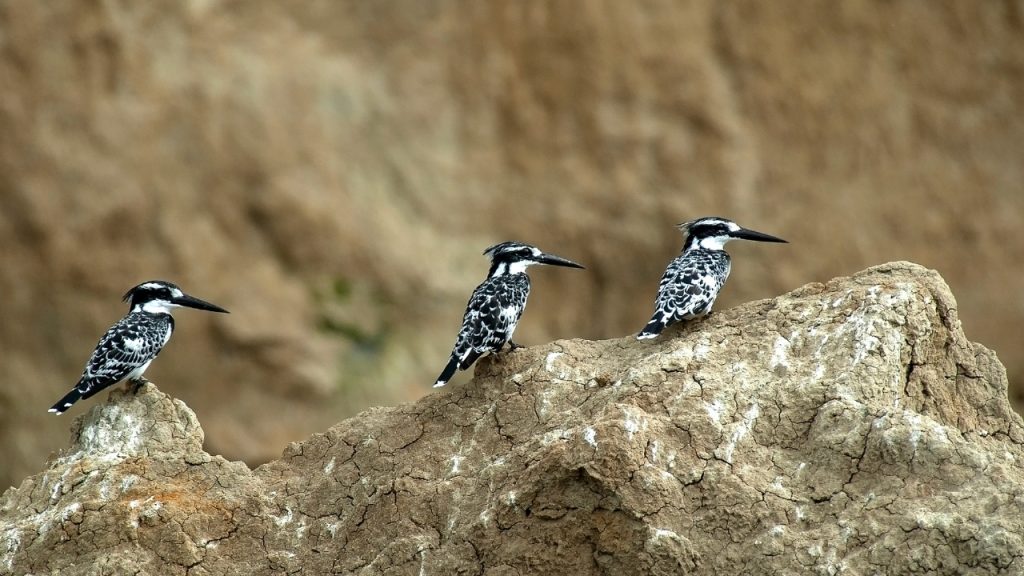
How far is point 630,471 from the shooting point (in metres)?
8.57

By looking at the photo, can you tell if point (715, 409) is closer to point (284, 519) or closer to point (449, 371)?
point (449, 371)

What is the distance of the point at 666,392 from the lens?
9250 mm

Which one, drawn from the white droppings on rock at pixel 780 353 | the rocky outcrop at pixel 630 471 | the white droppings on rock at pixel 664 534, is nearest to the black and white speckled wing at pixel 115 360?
the rocky outcrop at pixel 630 471

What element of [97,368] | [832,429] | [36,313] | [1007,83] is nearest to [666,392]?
[832,429]

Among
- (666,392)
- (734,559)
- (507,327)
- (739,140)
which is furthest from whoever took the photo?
(739,140)

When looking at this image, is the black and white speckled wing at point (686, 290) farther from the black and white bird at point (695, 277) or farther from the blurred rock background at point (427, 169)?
the blurred rock background at point (427, 169)

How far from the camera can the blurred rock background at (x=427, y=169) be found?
18188 mm

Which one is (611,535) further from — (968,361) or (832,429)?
(968,361)

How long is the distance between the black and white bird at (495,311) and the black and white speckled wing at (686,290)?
0.85 meters

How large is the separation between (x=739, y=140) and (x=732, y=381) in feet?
35.4

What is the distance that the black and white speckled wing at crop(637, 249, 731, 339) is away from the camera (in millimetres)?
10055

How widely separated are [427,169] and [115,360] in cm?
893

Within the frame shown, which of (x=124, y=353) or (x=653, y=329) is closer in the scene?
(x=653, y=329)

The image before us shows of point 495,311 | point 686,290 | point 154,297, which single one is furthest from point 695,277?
point 154,297
